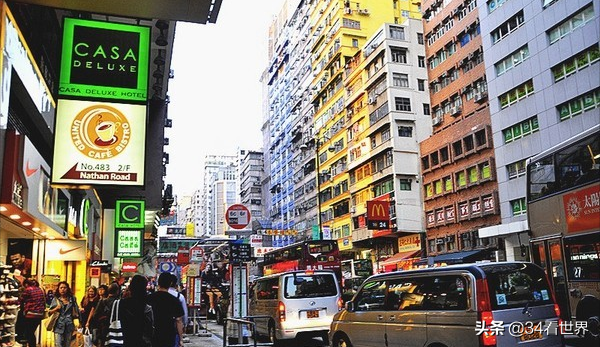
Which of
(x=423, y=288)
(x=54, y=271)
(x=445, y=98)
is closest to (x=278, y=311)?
(x=423, y=288)

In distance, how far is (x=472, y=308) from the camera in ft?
26.1

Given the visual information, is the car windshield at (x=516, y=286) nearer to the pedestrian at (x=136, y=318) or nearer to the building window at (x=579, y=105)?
the pedestrian at (x=136, y=318)

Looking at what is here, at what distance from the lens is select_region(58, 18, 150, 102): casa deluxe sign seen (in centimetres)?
889

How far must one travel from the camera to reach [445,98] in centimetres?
4619

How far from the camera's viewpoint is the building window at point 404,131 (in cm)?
5016

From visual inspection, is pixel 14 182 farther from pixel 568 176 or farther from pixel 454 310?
pixel 568 176

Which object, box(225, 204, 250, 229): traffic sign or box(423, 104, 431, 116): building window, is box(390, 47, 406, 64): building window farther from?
box(225, 204, 250, 229): traffic sign

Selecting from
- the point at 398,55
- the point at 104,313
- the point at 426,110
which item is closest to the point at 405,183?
the point at 426,110

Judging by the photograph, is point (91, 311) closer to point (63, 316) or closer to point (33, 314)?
point (63, 316)

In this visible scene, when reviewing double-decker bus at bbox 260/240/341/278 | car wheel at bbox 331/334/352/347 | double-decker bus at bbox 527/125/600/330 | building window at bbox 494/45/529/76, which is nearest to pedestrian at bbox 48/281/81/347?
car wheel at bbox 331/334/352/347

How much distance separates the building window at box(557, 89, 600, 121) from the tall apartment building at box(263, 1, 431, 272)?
17693 millimetres

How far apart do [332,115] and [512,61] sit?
29640 mm

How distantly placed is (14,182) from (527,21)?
1356 inches

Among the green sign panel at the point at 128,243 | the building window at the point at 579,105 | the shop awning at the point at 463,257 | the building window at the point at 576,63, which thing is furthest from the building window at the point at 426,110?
the green sign panel at the point at 128,243
